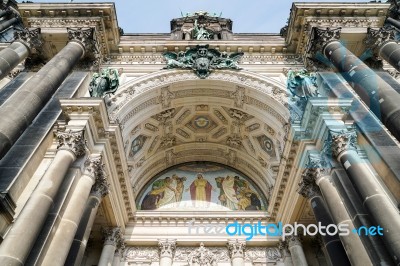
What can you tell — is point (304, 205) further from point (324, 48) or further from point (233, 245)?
point (324, 48)

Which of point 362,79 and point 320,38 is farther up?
point 320,38

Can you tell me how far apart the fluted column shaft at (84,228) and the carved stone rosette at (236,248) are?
18.7 feet

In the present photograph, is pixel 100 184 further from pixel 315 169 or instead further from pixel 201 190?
pixel 201 190

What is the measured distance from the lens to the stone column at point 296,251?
1177 centimetres

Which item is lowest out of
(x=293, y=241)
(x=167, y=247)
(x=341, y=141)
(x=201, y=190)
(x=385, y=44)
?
(x=293, y=241)

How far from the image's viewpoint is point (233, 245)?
1316 centimetres

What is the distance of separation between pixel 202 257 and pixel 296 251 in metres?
3.67

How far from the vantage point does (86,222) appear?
9562 millimetres

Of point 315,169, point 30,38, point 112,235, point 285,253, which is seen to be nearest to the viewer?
point 315,169

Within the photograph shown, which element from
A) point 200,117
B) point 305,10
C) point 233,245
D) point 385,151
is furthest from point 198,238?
point 305,10

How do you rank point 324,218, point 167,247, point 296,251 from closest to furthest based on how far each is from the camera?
point 324,218 < point 296,251 < point 167,247

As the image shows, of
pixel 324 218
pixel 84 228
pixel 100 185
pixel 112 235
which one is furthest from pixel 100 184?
pixel 324 218

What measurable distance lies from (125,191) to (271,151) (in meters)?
6.66

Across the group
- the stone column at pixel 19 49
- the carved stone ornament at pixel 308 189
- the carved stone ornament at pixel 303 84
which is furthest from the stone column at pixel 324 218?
the stone column at pixel 19 49
